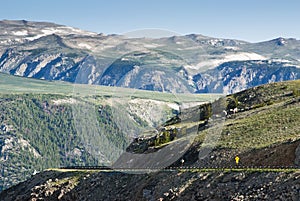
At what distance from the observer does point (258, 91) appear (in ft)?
493

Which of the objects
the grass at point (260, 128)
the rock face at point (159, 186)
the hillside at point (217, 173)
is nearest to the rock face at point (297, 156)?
the hillside at point (217, 173)

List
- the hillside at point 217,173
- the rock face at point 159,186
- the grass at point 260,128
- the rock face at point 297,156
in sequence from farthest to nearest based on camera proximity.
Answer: the grass at point 260,128 → the rock face at point 297,156 → the hillside at point 217,173 → the rock face at point 159,186

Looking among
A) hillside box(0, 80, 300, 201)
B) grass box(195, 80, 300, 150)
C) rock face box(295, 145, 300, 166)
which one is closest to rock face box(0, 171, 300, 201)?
hillside box(0, 80, 300, 201)

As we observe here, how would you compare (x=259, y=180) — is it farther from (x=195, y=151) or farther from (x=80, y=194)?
(x=80, y=194)

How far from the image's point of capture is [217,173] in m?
67.2

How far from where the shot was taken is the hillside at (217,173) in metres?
60.2

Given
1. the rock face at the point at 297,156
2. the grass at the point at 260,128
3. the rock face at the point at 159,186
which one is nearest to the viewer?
the rock face at the point at 159,186

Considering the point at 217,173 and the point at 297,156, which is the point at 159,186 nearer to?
the point at 217,173

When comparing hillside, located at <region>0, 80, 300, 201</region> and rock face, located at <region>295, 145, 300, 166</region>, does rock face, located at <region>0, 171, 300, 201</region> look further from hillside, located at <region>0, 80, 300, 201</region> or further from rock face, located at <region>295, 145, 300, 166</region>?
rock face, located at <region>295, 145, 300, 166</region>

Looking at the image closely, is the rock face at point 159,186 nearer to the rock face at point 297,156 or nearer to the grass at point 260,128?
the rock face at point 297,156

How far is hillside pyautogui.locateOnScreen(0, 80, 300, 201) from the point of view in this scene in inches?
2368

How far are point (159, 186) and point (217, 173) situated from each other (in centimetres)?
1101

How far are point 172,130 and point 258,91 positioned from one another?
3790cm

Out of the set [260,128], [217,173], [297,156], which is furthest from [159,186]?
[260,128]
